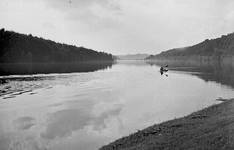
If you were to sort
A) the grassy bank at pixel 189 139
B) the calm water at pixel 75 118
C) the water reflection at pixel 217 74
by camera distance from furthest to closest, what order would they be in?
the water reflection at pixel 217 74
the calm water at pixel 75 118
the grassy bank at pixel 189 139

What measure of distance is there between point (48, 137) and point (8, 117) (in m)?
9.21

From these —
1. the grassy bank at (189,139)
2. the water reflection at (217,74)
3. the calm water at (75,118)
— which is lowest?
the calm water at (75,118)

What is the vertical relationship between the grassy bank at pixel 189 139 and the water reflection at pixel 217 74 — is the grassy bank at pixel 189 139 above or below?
above

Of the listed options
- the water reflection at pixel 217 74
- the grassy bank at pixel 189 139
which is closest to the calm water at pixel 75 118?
the grassy bank at pixel 189 139

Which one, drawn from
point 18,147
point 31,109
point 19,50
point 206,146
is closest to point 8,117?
point 31,109

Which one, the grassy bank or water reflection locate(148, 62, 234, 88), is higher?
the grassy bank

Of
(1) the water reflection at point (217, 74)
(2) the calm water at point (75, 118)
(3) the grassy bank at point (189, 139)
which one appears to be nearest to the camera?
(3) the grassy bank at point (189, 139)

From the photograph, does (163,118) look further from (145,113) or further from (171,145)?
(171,145)

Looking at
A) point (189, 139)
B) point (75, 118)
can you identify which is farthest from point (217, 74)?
point (189, 139)

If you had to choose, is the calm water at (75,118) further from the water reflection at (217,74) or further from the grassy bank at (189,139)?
the water reflection at (217,74)

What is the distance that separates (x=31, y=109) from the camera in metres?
33.5

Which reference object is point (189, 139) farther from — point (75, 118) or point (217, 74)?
point (217, 74)

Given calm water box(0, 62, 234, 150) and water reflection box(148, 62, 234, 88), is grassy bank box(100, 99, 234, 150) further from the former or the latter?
water reflection box(148, 62, 234, 88)

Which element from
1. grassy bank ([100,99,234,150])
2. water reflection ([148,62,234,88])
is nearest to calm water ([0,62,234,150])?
grassy bank ([100,99,234,150])
